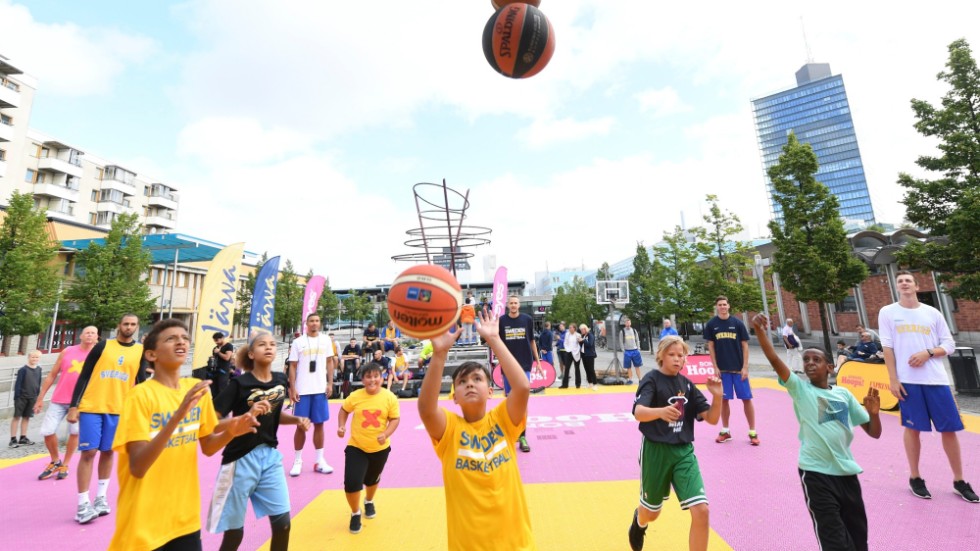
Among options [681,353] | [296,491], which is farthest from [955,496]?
[296,491]

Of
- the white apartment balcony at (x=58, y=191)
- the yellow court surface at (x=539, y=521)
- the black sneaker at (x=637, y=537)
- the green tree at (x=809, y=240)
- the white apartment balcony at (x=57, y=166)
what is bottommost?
the yellow court surface at (x=539, y=521)

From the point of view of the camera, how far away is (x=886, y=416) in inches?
291

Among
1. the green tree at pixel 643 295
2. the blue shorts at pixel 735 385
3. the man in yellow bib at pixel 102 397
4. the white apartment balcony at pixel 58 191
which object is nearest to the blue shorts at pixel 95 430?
the man in yellow bib at pixel 102 397

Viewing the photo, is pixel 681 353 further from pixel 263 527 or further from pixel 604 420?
pixel 604 420

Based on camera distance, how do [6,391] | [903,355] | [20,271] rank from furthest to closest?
[20,271] → [6,391] → [903,355]

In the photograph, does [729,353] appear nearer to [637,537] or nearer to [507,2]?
[637,537]

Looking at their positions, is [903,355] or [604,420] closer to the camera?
[903,355]

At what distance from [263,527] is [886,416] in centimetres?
1005

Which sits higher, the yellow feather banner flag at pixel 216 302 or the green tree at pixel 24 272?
the green tree at pixel 24 272

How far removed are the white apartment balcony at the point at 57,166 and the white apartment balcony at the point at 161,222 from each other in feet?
28.4

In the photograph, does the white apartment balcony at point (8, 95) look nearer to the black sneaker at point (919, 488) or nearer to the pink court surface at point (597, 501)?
the pink court surface at point (597, 501)

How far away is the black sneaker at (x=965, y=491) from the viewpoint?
388cm

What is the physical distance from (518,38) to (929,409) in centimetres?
614

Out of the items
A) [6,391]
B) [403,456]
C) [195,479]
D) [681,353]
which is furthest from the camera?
[6,391]
